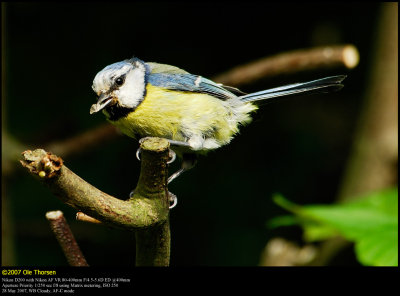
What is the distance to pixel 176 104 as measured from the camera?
6.65 feet

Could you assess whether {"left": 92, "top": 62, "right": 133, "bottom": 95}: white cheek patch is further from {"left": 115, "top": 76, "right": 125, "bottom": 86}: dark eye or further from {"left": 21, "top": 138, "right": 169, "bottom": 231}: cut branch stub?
{"left": 21, "top": 138, "right": 169, "bottom": 231}: cut branch stub

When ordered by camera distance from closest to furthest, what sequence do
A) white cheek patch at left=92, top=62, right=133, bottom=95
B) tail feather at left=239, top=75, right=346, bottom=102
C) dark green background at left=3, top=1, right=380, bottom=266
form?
white cheek patch at left=92, top=62, right=133, bottom=95 → tail feather at left=239, top=75, right=346, bottom=102 → dark green background at left=3, top=1, right=380, bottom=266

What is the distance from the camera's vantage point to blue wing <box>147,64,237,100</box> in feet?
6.86

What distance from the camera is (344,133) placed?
3986 millimetres

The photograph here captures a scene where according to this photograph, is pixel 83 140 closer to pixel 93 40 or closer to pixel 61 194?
pixel 93 40

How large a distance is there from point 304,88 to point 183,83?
0.49 meters

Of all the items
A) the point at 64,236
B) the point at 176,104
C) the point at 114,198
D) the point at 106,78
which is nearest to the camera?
the point at 114,198

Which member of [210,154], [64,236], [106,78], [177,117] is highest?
[210,154]

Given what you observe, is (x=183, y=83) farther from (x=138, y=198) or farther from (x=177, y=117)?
(x=138, y=198)

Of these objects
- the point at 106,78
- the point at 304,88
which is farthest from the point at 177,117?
the point at 304,88

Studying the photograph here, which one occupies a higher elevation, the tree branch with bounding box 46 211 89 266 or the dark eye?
the dark eye

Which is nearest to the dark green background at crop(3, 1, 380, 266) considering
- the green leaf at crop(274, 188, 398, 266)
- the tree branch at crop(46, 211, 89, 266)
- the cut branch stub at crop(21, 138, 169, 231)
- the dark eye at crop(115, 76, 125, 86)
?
the green leaf at crop(274, 188, 398, 266)

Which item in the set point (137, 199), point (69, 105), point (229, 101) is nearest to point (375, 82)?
point (229, 101)

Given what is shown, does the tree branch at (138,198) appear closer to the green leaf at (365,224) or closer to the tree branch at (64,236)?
the tree branch at (64,236)
